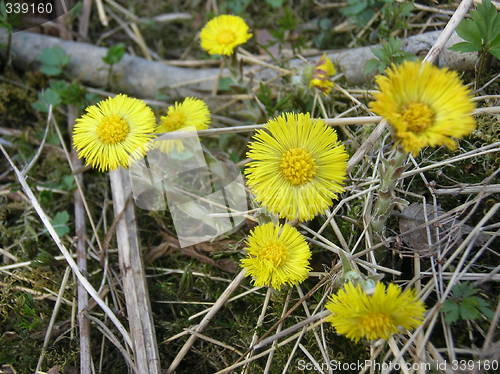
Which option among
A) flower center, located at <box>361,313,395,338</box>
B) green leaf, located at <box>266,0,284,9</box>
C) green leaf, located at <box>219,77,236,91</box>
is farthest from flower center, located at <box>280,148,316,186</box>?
green leaf, located at <box>266,0,284,9</box>

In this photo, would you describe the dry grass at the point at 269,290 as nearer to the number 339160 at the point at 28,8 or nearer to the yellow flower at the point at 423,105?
the yellow flower at the point at 423,105

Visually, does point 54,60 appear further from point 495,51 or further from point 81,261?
point 495,51

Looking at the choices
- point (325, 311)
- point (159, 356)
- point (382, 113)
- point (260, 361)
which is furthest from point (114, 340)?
point (382, 113)

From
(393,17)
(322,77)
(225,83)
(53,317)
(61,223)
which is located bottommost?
(53,317)

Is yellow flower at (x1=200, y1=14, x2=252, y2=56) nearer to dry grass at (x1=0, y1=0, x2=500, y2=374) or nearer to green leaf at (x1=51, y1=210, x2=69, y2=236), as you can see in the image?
dry grass at (x1=0, y1=0, x2=500, y2=374)

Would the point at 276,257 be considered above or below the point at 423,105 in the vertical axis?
below

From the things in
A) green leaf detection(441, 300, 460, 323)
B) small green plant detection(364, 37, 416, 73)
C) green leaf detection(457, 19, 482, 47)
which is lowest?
green leaf detection(441, 300, 460, 323)

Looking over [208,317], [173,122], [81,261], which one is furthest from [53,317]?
[173,122]
